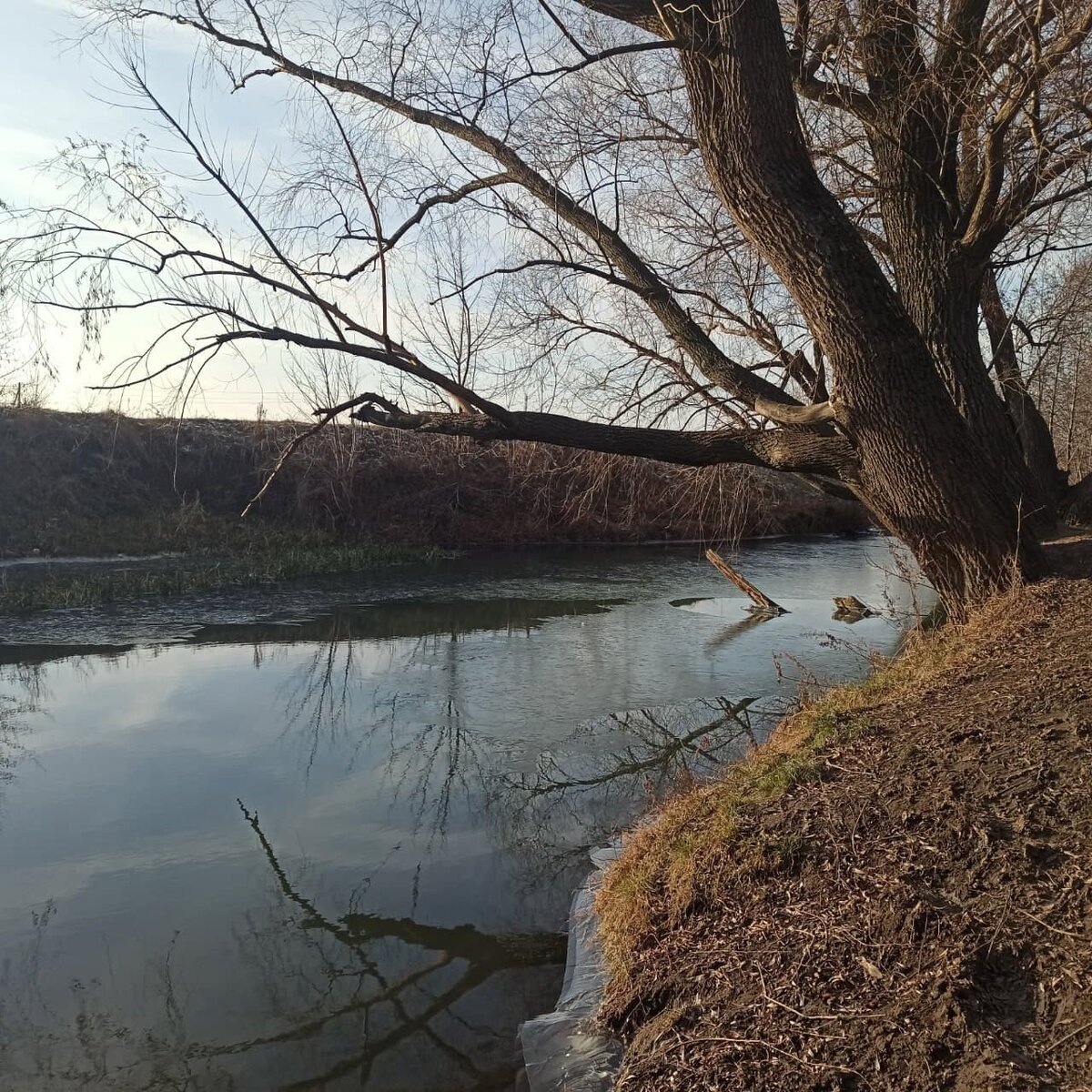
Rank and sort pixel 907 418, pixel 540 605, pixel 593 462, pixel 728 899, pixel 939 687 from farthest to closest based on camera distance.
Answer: pixel 540 605
pixel 593 462
pixel 907 418
pixel 939 687
pixel 728 899

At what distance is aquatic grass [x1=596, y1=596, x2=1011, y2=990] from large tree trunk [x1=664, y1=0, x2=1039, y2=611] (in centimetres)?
73

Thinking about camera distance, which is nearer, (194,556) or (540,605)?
(540,605)

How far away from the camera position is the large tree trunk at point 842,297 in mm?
5555

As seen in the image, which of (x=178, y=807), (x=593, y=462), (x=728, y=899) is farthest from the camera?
(x=593, y=462)

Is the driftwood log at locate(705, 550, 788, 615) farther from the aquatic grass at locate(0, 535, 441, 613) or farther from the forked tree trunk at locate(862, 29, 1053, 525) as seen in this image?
the aquatic grass at locate(0, 535, 441, 613)

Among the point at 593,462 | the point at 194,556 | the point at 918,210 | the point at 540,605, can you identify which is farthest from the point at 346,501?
the point at 918,210

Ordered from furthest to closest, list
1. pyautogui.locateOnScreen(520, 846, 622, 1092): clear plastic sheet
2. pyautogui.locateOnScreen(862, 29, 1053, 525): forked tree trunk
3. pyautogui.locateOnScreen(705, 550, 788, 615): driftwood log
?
1. pyautogui.locateOnScreen(705, 550, 788, 615): driftwood log
2. pyautogui.locateOnScreen(862, 29, 1053, 525): forked tree trunk
3. pyautogui.locateOnScreen(520, 846, 622, 1092): clear plastic sheet

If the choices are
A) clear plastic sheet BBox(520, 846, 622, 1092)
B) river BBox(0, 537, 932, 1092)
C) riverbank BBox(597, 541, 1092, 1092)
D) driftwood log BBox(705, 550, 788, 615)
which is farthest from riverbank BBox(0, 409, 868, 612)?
clear plastic sheet BBox(520, 846, 622, 1092)

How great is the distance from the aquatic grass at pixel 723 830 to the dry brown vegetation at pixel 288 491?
1469 centimetres

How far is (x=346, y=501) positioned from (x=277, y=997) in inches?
881

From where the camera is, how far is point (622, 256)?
771 centimetres

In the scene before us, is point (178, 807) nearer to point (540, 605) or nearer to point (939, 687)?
point (939, 687)

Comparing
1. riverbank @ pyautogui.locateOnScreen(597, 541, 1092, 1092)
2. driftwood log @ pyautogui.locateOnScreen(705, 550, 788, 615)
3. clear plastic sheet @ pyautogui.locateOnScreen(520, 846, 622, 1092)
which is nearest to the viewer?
riverbank @ pyautogui.locateOnScreen(597, 541, 1092, 1092)

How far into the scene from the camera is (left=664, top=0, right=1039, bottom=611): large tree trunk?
18.2 feet
